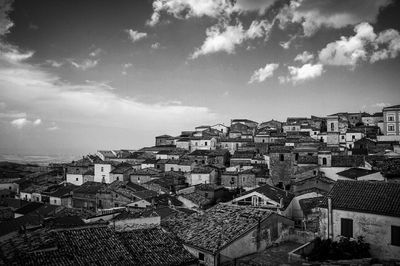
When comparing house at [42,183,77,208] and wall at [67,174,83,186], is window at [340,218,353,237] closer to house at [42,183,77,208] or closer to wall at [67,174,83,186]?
house at [42,183,77,208]

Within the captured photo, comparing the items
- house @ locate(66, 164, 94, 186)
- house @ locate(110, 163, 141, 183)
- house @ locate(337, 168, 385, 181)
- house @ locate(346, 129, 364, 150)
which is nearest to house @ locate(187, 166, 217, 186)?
house @ locate(110, 163, 141, 183)

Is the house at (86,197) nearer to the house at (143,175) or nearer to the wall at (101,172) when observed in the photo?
the house at (143,175)

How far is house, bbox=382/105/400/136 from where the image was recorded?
5684 centimetres

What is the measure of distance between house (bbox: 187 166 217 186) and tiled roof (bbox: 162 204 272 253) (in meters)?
23.3

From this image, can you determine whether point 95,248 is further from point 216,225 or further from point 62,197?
point 62,197

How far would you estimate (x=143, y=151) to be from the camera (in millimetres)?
68062

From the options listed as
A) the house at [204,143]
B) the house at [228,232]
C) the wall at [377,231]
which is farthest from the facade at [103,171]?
the wall at [377,231]

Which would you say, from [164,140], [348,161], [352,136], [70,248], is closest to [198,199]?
[348,161]

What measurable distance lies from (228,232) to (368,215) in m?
7.46

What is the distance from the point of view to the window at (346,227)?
16.2 m

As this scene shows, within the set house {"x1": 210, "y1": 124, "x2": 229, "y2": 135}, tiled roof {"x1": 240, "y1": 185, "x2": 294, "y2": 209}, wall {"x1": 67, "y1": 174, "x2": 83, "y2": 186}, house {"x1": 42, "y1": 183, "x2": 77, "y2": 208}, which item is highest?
house {"x1": 210, "y1": 124, "x2": 229, "y2": 135}

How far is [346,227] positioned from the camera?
16391 mm

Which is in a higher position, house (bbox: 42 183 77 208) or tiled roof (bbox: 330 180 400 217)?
tiled roof (bbox: 330 180 400 217)

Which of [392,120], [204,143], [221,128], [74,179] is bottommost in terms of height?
[74,179]
